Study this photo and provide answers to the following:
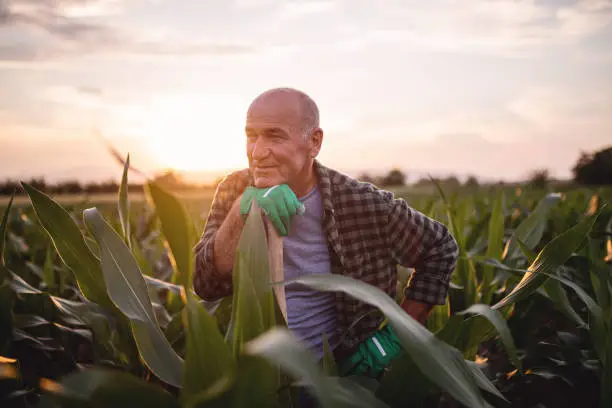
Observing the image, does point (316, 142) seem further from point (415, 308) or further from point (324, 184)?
point (415, 308)

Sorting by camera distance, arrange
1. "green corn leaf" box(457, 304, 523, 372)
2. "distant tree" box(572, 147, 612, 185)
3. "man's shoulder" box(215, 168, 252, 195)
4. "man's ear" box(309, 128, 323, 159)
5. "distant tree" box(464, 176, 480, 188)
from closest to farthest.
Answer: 1. "green corn leaf" box(457, 304, 523, 372)
2. "man's ear" box(309, 128, 323, 159)
3. "man's shoulder" box(215, 168, 252, 195)
4. "distant tree" box(464, 176, 480, 188)
5. "distant tree" box(572, 147, 612, 185)

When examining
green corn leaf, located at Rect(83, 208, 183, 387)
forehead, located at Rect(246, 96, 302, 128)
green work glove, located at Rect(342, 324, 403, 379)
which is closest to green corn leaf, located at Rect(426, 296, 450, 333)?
green work glove, located at Rect(342, 324, 403, 379)

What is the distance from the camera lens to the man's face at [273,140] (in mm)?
1431

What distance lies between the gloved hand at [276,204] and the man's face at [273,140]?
68 millimetres

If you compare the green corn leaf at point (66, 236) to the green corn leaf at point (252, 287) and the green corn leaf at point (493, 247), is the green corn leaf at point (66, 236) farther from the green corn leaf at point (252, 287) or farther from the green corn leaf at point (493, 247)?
the green corn leaf at point (493, 247)

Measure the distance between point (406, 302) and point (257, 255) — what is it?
84 cm

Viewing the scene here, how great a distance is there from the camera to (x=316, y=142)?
5.27ft

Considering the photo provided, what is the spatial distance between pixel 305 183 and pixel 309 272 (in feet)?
0.97

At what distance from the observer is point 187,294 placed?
755 millimetres

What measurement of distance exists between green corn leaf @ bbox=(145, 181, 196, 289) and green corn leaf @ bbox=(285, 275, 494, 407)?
17cm

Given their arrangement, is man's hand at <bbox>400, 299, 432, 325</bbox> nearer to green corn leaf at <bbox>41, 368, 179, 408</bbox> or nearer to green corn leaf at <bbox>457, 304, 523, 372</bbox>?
green corn leaf at <bbox>457, 304, 523, 372</bbox>

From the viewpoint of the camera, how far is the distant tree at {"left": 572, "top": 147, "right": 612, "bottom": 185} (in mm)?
15164

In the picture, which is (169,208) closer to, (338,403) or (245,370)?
(245,370)

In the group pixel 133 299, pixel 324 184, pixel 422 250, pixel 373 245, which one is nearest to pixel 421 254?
pixel 422 250
